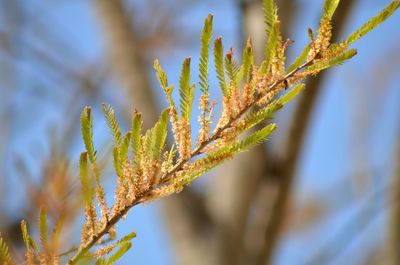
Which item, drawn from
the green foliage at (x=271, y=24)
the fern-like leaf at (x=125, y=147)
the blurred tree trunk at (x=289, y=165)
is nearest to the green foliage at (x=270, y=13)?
the green foliage at (x=271, y=24)

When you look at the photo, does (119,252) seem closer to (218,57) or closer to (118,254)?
(118,254)

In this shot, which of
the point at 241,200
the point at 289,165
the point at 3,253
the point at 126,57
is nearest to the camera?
the point at 3,253

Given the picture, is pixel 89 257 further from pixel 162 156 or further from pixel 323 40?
pixel 323 40

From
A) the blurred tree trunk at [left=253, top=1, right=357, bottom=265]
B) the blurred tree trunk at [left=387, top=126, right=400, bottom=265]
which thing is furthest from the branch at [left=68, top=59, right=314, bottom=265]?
the blurred tree trunk at [left=387, top=126, right=400, bottom=265]

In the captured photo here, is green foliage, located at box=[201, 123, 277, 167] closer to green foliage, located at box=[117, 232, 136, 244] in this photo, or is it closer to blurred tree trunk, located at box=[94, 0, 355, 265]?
green foliage, located at box=[117, 232, 136, 244]

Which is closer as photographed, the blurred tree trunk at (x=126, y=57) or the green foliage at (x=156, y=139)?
the green foliage at (x=156, y=139)

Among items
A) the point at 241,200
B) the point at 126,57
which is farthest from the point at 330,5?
the point at 126,57

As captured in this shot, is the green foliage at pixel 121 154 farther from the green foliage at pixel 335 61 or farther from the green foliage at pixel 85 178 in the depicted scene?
the green foliage at pixel 335 61
